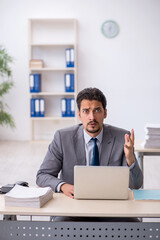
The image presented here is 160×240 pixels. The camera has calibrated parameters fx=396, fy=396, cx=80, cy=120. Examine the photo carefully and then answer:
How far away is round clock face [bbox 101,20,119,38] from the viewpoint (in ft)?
24.5

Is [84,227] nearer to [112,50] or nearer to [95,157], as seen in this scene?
[95,157]

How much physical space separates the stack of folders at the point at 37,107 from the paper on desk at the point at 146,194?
5.37 meters

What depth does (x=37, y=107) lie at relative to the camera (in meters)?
7.41

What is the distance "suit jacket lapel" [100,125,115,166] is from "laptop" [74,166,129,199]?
45cm

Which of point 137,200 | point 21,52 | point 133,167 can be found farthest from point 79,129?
point 21,52

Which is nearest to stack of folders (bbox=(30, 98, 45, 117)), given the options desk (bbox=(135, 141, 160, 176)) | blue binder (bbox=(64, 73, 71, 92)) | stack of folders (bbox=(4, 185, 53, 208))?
blue binder (bbox=(64, 73, 71, 92))

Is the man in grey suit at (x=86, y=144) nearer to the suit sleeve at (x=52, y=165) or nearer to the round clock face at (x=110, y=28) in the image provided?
the suit sleeve at (x=52, y=165)

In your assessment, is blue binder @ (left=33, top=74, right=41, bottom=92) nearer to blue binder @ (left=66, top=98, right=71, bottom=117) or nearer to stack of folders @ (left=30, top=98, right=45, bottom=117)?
stack of folders @ (left=30, top=98, right=45, bottom=117)

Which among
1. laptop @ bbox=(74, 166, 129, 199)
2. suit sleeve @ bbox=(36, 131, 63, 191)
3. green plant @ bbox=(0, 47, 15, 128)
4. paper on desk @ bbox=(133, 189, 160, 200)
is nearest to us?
laptop @ bbox=(74, 166, 129, 199)

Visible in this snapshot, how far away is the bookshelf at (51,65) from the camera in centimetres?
752

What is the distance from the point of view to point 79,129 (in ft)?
8.25

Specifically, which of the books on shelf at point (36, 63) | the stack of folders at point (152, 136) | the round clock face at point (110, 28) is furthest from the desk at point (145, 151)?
the round clock face at point (110, 28)

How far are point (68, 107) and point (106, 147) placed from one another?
499 centimetres

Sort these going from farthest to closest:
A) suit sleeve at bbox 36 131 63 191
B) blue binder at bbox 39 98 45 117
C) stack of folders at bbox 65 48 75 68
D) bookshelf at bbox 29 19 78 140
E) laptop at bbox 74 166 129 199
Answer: bookshelf at bbox 29 19 78 140
blue binder at bbox 39 98 45 117
stack of folders at bbox 65 48 75 68
suit sleeve at bbox 36 131 63 191
laptop at bbox 74 166 129 199
